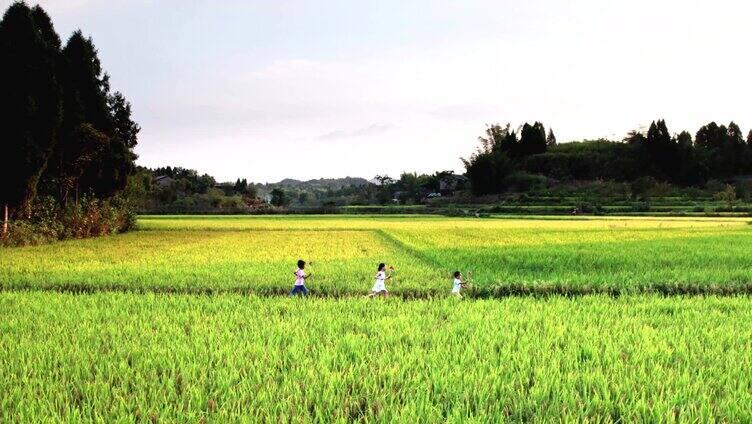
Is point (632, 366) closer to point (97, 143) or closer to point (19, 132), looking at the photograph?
point (19, 132)

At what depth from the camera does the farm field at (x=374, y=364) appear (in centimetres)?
380

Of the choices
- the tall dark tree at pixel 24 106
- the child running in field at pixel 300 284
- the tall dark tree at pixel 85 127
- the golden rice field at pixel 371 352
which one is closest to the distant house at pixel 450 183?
the tall dark tree at pixel 85 127

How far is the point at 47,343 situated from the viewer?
5469mm

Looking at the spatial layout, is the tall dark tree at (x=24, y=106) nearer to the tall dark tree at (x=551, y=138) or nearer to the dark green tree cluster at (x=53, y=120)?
the dark green tree cluster at (x=53, y=120)

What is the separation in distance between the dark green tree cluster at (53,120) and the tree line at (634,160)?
48403mm

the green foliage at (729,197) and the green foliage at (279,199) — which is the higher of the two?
the green foliage at (279,199)

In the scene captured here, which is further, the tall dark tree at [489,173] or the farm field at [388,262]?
the tall dark tree at [489,173]

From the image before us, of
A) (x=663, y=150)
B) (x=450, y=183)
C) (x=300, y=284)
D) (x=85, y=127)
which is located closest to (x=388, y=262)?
(x=300, y=284)

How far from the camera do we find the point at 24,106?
18766 millimetres

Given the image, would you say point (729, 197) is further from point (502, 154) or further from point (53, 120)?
point (53, 120)

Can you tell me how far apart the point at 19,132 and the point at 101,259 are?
A: 21.3ft

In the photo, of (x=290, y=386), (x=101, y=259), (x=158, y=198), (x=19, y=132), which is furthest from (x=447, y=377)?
(x=158, y=198)

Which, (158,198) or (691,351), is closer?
(691,351)

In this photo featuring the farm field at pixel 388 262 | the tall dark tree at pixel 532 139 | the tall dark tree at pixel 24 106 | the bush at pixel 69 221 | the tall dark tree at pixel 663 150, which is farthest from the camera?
the tall dark tree at pixel 532 139
